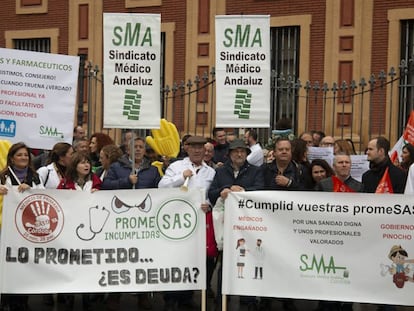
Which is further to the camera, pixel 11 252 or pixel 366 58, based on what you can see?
pixel 366 58

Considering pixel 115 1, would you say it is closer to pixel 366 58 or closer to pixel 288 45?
pixel 288 45

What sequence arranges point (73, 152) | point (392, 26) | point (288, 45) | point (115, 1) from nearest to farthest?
point (73, 152), point (392, 26), point (288, 45), point (115, 1)

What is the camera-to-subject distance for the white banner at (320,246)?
25.4 feet

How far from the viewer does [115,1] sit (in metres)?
20.0

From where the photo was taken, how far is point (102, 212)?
27.0 ft

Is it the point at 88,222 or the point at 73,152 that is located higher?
the point at 73,152

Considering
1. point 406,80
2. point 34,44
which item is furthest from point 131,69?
point 34,44

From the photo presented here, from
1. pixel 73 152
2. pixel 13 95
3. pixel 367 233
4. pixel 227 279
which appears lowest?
pixel 227 279

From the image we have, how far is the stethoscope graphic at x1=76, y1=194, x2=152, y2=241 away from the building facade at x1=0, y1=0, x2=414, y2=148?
7144mm

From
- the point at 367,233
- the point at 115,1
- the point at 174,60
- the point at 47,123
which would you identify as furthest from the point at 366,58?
the point at 367,233

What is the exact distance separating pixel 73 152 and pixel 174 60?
404 inches

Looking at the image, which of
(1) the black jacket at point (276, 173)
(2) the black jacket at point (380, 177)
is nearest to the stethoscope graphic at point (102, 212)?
(1) the black jacket at point (276, 173)

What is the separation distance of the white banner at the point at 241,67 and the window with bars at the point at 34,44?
1259 centimetres

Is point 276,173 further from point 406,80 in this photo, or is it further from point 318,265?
point 406,80
